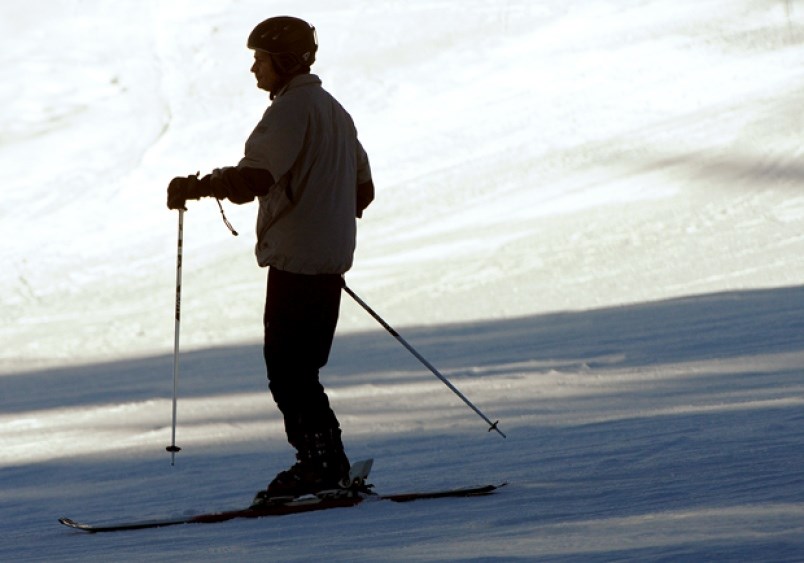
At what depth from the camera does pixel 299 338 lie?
4.75 meters

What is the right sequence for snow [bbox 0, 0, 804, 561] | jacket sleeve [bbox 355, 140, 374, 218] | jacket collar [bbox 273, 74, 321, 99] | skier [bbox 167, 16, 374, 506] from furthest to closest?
jacket sleeve [bbox 355, 140, 374, 218], jacket collar [bbox 273, 74, 321, 99], skier [bbox 167, 16, 374, 506], snow [bbox 0, 0, 804, 561]

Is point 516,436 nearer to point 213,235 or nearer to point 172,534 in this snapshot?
point 172,534

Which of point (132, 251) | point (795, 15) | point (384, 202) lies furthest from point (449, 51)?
point (132, 251)

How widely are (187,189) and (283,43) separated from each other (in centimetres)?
54

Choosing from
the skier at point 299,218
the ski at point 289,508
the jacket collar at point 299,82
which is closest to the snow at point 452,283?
the ski at point 289,508

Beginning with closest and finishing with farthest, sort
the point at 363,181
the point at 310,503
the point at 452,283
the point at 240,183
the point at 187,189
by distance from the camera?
the point at 240,183 < the point at 187,189 < the point at 310,503 < the point at 363,181 < the point at 452,283

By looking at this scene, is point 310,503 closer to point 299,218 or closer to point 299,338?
point 299,338

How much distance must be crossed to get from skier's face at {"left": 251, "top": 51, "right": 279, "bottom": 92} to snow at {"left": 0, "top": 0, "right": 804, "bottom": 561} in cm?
134

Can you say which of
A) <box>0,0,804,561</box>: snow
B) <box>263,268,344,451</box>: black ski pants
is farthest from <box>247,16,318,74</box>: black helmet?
<box>0,0,804,561</box>: snow

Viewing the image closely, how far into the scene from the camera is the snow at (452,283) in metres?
4.50

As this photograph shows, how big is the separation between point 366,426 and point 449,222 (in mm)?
7511

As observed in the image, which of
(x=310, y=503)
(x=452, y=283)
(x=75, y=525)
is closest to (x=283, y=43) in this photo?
(x=310, y=503)

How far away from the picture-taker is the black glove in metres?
4.67

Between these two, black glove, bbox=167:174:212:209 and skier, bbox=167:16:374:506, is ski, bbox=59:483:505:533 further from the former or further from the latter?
black glove, bbox=167:174:212:209
